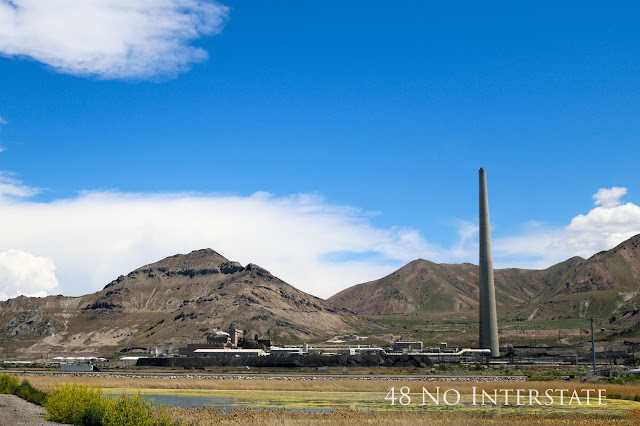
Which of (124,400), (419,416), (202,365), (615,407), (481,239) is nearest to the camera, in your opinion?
(124,400)

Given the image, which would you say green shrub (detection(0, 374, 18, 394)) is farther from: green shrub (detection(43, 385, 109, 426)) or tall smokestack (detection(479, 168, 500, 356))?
tall smokestack (detection(479, 168, 500, 356))

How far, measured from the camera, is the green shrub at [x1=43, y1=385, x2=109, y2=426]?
39.1 metres

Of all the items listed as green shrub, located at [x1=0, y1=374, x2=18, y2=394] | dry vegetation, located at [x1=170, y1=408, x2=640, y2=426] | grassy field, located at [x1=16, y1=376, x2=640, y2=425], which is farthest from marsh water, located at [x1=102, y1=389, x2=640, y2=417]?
green shrub, located at [x1=0, y1=374, x2=18, y2=394]

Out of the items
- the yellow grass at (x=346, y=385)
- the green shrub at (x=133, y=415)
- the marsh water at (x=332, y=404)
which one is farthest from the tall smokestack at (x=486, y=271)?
the green shrub at (x=133, y=415)

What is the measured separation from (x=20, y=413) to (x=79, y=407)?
8756 millimetres

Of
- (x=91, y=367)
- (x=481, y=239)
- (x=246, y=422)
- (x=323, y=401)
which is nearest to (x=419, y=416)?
(x=246, y=422)

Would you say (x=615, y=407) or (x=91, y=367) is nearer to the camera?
(x=615, y=407)

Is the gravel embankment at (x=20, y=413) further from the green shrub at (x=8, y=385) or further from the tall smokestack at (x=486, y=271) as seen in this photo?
the tall smokestack at (x=486, y=271)

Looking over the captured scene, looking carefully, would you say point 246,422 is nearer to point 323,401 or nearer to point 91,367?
point 323,401

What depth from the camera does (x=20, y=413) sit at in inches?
1785

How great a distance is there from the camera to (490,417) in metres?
45.3

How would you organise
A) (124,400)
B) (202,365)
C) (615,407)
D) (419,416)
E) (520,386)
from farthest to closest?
(202,365), (520,386), (615,407), (419,416), (124,400)

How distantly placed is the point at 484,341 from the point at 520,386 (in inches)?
2964

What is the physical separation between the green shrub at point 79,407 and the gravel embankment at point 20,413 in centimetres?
86
